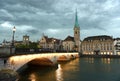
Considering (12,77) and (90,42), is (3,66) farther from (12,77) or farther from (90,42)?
(90,42)

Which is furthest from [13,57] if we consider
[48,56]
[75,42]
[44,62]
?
[75,42]

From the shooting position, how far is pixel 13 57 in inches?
1120

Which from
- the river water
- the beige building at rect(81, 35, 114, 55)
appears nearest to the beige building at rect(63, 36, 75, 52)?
the beige building at rect(81, 35, 114, 55)

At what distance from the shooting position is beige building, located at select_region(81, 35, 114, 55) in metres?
141

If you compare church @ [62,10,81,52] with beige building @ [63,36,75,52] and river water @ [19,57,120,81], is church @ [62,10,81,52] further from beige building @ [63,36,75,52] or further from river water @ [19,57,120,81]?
river water @ [19,57,120,81]

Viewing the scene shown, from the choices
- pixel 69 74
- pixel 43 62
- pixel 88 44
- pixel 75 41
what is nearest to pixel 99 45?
pixel 88 44

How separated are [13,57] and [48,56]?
26886 millimetres

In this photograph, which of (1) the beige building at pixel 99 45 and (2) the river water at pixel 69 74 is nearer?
(2) the river water at pixel 69 74

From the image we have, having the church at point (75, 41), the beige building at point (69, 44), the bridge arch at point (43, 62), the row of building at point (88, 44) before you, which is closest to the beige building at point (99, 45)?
the row of building at point (88, 44)

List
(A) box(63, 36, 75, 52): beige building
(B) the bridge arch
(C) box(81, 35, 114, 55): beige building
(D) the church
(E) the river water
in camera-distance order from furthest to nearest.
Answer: (A) box(63, 36, 75, 52): beige building < (D) the church < (C) box(81, 35, 114, 55): beige building < (B) the bridge arch < (E) the river water

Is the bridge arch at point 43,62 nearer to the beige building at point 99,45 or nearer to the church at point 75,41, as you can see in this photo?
the beige building at point 99,45

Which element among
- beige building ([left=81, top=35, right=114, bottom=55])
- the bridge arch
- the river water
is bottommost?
the river water

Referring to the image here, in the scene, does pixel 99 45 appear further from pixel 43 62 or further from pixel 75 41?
pixel 43 62

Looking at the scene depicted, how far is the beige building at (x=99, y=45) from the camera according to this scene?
462 feet
